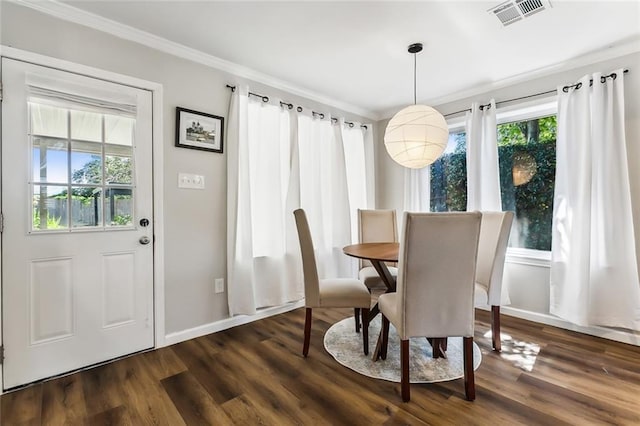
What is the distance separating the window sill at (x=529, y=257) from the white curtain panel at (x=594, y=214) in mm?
179

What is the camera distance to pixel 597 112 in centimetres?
249

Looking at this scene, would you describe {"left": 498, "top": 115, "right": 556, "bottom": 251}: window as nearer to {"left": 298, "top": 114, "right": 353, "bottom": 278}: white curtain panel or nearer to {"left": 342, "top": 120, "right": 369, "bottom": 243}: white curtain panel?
{"left": 342, "top": 120, "right": 369, "bottom": 243}: white curtain panel

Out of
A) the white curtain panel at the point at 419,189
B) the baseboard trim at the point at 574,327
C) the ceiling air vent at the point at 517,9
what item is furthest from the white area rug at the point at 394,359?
the ceiling air vent at the point at 517,9

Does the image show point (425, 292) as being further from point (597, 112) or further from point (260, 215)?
point (597, 112)

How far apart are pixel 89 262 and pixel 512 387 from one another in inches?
114

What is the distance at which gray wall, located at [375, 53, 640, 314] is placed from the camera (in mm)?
2422

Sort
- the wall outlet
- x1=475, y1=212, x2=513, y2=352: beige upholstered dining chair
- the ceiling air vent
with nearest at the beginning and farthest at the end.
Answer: the ceiling air vent → x1=475, y1=212, x2=513, y2=352: beige upholstered dining chair → the wall outlet

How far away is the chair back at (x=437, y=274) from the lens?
1.62 m

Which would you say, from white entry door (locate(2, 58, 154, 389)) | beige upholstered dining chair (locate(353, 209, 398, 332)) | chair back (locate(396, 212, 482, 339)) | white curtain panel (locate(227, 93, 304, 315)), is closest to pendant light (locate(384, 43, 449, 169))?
chair back (locate(396, 212, 482, 339))

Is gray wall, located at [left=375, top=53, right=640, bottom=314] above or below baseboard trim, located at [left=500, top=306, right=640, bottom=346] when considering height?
above

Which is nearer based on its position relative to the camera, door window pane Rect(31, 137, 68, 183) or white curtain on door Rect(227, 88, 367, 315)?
door window pane Rect(31, 137, 68, 183)

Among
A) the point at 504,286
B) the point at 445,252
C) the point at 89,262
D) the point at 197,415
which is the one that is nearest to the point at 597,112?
the point at 504,286

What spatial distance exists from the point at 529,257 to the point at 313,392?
2.54 metres

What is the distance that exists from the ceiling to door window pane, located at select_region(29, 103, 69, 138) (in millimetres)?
700
